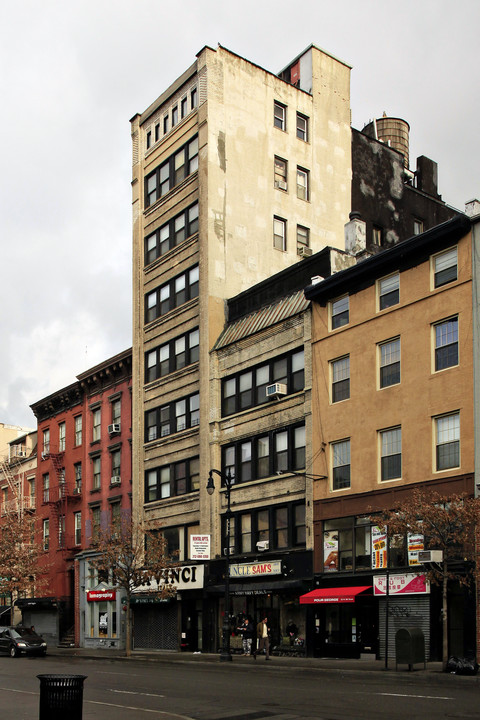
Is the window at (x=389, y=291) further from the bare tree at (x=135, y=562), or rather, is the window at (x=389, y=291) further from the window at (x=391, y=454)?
the bare tree at (x=135, y=562)

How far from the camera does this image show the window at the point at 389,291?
117 feet

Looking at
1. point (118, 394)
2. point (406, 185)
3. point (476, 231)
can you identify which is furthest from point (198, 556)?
point (406, 185)

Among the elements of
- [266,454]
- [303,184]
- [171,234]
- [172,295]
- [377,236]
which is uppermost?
[303,184]

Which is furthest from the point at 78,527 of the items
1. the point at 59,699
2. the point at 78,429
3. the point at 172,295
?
the point at 59,699

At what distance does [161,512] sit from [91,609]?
451 inches

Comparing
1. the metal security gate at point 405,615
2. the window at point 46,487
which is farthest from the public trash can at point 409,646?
the window at point 46,487

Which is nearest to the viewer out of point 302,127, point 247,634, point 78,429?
point 247,634

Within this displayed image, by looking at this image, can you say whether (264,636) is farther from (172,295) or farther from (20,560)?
(20,560)

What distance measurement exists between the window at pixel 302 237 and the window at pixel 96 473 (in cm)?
1986

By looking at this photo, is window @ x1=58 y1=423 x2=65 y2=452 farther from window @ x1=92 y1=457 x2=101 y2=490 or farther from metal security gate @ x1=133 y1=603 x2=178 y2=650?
metal security gate @ x1=133 y1=603 x2=178 y2=650

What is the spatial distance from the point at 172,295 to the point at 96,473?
14.8 meters

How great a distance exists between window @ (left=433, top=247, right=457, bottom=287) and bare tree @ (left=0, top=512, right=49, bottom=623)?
38.8m

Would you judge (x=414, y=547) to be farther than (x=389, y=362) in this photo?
No

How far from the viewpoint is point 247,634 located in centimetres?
3941
